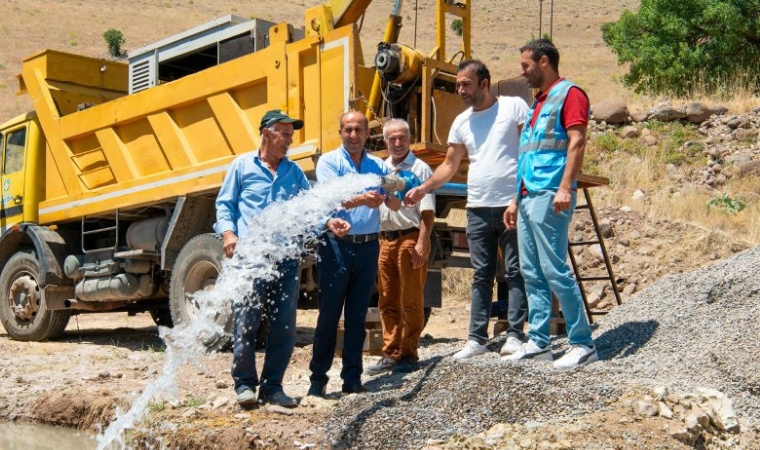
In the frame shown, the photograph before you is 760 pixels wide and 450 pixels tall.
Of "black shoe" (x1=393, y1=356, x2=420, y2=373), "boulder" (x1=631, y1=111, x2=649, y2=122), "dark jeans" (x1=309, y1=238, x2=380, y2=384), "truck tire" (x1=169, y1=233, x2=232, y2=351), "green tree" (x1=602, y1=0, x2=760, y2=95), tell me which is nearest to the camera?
"dark jeans" (x1=309, y1=238, x2=380, y2=384)

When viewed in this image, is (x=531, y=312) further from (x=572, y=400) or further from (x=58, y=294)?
(x=58, y=294)

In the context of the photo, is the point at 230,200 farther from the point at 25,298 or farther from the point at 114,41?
the point at 114,41

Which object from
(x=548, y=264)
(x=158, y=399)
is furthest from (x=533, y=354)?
(x=158, y=399)

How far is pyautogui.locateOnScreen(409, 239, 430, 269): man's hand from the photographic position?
21.2 ft

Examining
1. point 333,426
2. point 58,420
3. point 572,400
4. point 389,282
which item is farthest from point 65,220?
point 572,400

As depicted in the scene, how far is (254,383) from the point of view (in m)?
5.83

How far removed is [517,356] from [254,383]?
5.28ft

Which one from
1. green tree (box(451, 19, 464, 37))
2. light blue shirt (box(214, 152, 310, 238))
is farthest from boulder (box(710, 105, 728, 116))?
light blue shirt (box(214, 152, 310, 238))

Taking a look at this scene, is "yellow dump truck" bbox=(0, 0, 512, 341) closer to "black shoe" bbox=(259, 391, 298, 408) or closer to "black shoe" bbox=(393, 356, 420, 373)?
"black shoe" bbox=(393, 356, 420, 373)

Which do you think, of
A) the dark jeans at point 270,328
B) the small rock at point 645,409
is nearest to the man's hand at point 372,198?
the dark jeans at point 270,328

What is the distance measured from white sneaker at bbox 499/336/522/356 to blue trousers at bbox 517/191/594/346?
0.72ft

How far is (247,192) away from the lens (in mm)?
5852

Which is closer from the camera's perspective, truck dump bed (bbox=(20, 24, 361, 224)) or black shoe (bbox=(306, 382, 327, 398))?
black shoe (bbox=(306, 382, 327, 398))

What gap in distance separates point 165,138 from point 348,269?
14.3ft
